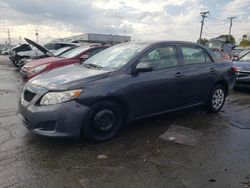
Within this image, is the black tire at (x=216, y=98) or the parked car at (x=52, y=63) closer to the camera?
the black tire at (x=216, y=98)

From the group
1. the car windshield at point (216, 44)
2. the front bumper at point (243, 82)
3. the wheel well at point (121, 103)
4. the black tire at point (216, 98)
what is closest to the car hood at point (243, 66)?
the front bumper at point (243, 82)

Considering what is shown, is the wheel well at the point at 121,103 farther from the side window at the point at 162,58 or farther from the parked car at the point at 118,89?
the side window at the point at 162,58

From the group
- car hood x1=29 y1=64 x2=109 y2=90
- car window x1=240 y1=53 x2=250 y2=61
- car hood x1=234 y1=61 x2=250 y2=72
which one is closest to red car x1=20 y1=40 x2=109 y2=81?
car hood x1=29 y1=64 x2=109 y2=90

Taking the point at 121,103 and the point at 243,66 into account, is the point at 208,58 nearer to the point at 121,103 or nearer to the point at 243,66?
the point at 121,103

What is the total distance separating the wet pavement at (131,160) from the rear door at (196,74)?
67cm

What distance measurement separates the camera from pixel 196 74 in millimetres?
5594

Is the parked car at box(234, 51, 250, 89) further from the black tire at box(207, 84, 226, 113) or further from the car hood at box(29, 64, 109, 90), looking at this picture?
the car hood at box(29, 64, 109, 90)

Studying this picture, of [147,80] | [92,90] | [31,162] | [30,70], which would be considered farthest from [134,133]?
[30,70]

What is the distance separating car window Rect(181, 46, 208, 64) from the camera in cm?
555

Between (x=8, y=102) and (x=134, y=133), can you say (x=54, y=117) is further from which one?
(x=8, y=102)

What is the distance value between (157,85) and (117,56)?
2.98 feet

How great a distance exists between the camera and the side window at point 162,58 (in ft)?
16.2

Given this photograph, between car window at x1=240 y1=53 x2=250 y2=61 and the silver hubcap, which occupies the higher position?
car window at x1=240 y1=53 x2=250 y2=61

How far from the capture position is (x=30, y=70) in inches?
319
